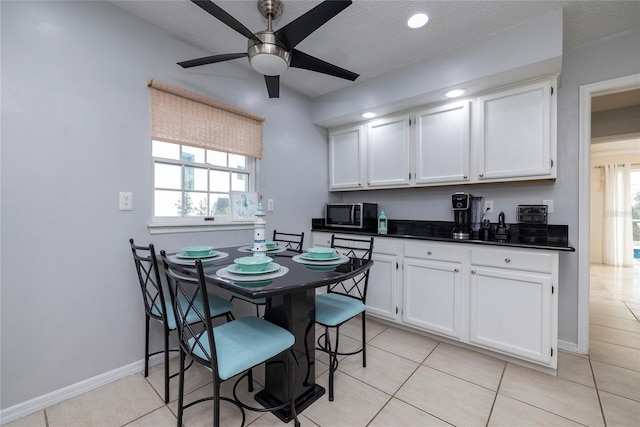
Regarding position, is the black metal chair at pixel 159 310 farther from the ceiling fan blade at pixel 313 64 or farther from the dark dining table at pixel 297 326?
the ceiling fan blade at pixel 313 64

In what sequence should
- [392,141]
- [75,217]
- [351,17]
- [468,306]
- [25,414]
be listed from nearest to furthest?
[25,414] < [75,217] < [351,17] < [468,306] < [392,141]

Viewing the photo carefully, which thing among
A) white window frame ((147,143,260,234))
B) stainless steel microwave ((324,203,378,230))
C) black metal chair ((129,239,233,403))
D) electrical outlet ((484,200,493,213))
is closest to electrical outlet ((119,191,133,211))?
white window frame ((147,143,260,234))

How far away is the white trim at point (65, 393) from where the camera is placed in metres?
1.46

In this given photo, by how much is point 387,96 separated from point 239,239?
78.7 inches

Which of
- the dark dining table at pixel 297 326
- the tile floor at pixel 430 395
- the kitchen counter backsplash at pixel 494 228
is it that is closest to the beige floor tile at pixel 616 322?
the tile floor at pixel 430 395

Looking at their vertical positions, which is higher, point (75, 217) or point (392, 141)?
point (392, 141)

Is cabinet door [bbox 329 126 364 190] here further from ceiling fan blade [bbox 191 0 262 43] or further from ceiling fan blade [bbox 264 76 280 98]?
ceiling fan blade [bbox 191 0 262 43]

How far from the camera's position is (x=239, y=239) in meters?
2.56

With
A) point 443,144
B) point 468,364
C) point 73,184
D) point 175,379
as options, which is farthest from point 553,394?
point 73,184

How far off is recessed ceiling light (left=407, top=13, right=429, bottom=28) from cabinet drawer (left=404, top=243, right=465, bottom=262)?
67.2 inches

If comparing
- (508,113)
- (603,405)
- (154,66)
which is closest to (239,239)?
(154,66)

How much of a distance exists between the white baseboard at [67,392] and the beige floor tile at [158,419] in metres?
0.52

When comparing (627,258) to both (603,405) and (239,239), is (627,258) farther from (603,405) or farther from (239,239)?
(239,239)

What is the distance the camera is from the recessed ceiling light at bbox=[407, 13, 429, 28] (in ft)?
6.14
